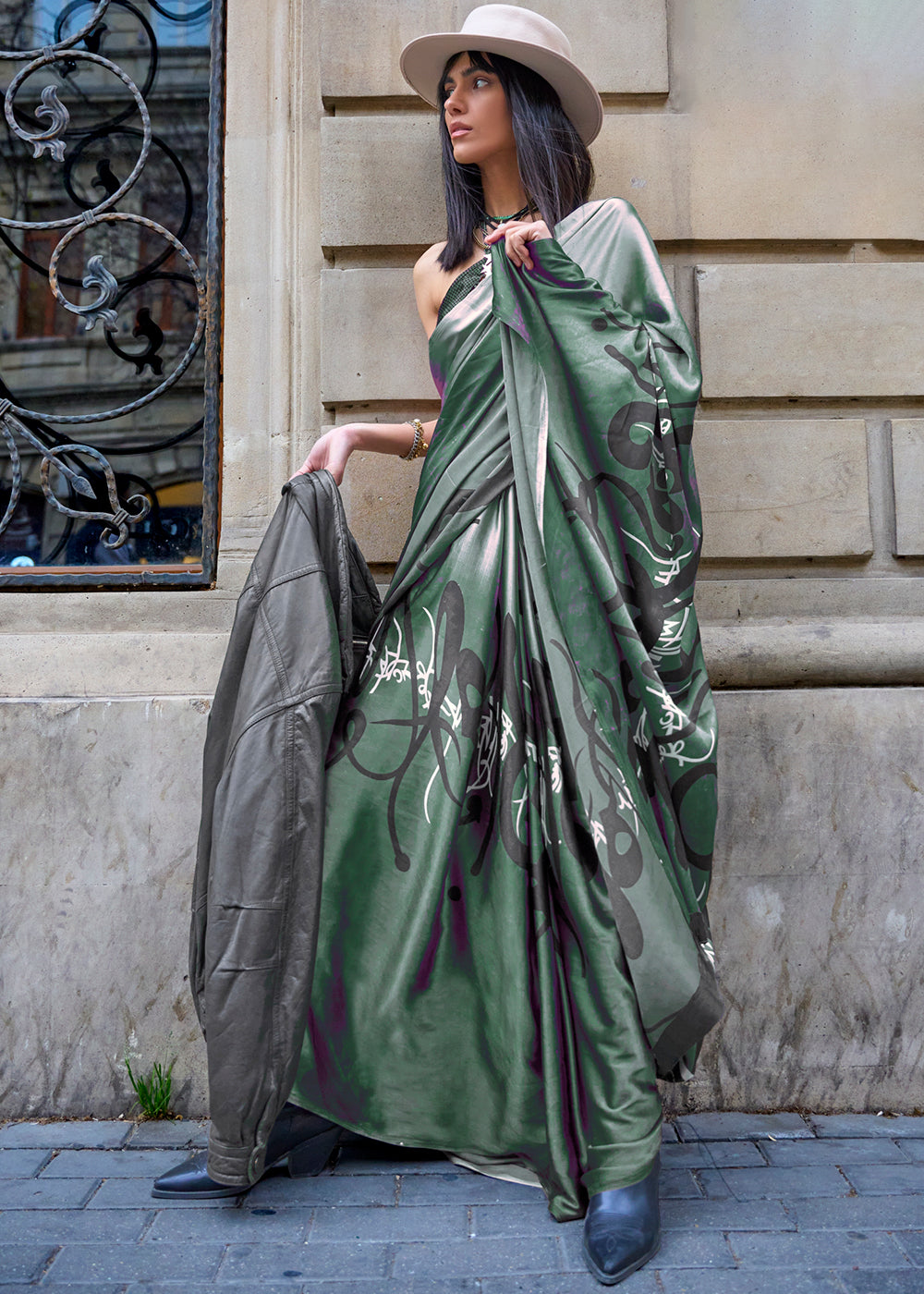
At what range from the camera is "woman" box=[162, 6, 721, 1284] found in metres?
2.09

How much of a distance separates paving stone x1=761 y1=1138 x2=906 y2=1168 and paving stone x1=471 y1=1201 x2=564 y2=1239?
0.62 metres

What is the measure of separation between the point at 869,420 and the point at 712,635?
32.8 inches

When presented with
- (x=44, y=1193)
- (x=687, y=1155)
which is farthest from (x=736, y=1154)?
(x=44, y=1193)

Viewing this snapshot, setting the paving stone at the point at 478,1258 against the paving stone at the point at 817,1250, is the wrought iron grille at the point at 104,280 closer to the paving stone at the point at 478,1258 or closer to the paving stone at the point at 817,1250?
the paving stone at the point at 478,1258

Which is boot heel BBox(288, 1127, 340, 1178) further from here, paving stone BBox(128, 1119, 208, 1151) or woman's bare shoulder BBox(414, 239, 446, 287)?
woman's bare shoulder BBox(414, 239, 446, 287)

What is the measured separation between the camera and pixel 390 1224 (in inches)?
80.7

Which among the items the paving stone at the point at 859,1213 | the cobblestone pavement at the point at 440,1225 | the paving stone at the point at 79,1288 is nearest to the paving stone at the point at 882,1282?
the cobblestone pavement at the point at 440,1225

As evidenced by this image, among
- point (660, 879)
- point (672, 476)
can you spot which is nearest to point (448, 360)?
point (672, 476)

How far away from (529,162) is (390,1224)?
2.38 meters

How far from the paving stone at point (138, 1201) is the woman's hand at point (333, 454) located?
162 centimetres

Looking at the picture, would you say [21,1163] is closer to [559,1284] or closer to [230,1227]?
[230,1227]

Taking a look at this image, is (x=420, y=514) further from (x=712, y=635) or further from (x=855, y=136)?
(x=855, y=136)

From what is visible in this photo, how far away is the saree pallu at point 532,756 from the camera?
6.94 ft

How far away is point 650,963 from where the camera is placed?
197 centimetres
